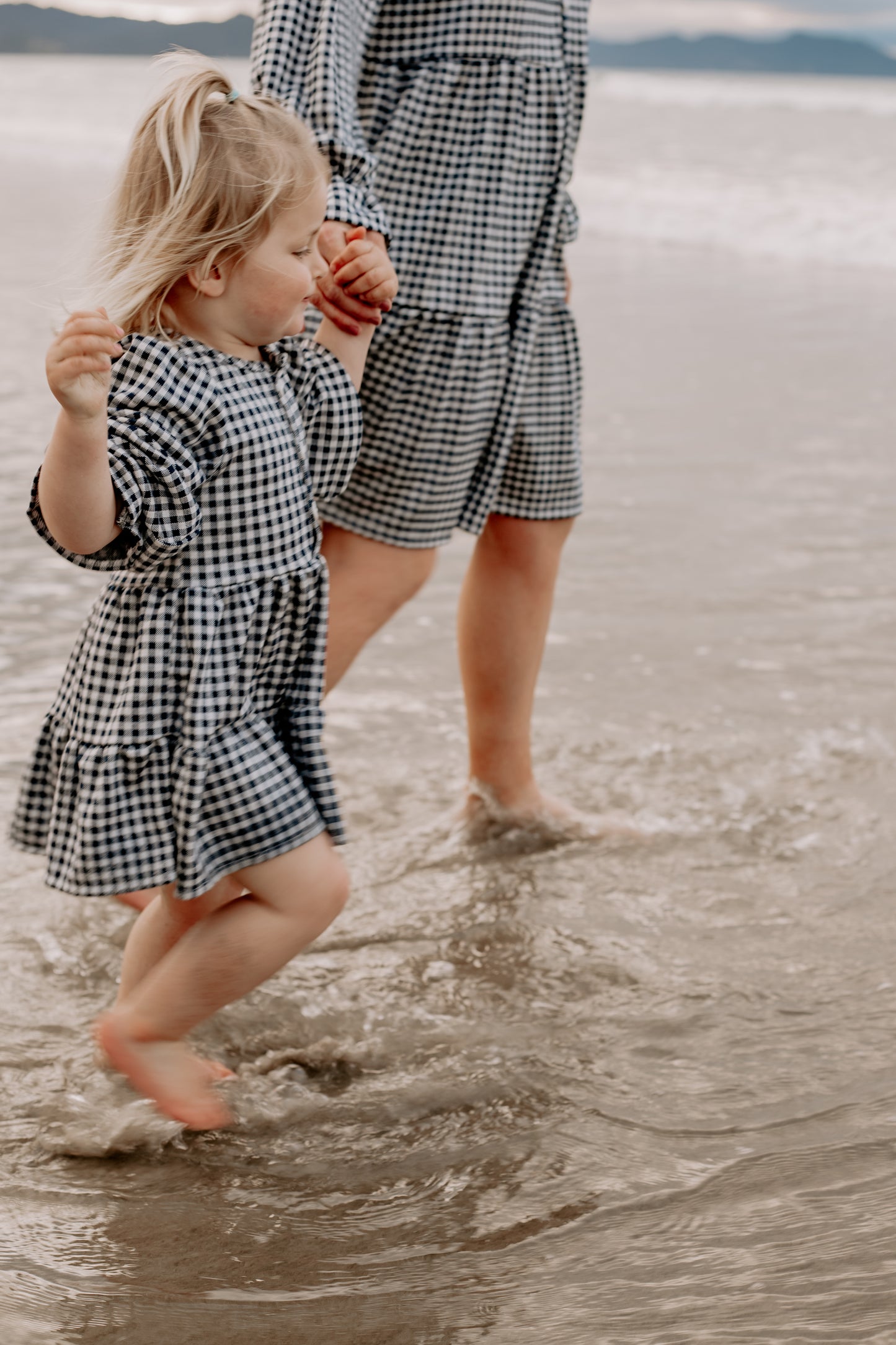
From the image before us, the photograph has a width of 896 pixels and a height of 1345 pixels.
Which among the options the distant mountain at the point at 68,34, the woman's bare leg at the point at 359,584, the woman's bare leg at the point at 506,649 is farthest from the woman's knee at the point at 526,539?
the distant mountain at the point at 68,34

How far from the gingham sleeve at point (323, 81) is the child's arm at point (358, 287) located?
10 centimetres

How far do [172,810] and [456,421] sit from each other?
847 millimetres

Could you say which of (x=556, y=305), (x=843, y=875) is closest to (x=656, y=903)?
(x=843, y=875)

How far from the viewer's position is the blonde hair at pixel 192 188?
1566 millimetres

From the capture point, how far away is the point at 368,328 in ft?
6.06

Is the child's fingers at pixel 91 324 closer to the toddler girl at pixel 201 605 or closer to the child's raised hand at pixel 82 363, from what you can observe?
the child's raised hand at pixel 82 363

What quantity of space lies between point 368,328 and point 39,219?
29.3ft

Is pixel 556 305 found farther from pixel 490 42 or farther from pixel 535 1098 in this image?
pixel 535 1098

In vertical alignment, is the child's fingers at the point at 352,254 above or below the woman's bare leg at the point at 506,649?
above

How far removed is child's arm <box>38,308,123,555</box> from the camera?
1356mm

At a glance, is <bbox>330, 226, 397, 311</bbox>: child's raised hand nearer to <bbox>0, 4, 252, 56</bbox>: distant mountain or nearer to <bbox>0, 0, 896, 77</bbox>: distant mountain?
<bbox>0, 0, 896, 77</bbox>: distant mountain

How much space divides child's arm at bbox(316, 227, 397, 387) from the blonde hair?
17 cm

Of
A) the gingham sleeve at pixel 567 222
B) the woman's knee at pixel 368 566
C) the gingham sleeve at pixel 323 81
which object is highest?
the gingham sleeve at pixel 323 81

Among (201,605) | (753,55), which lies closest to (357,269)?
(201,605)
